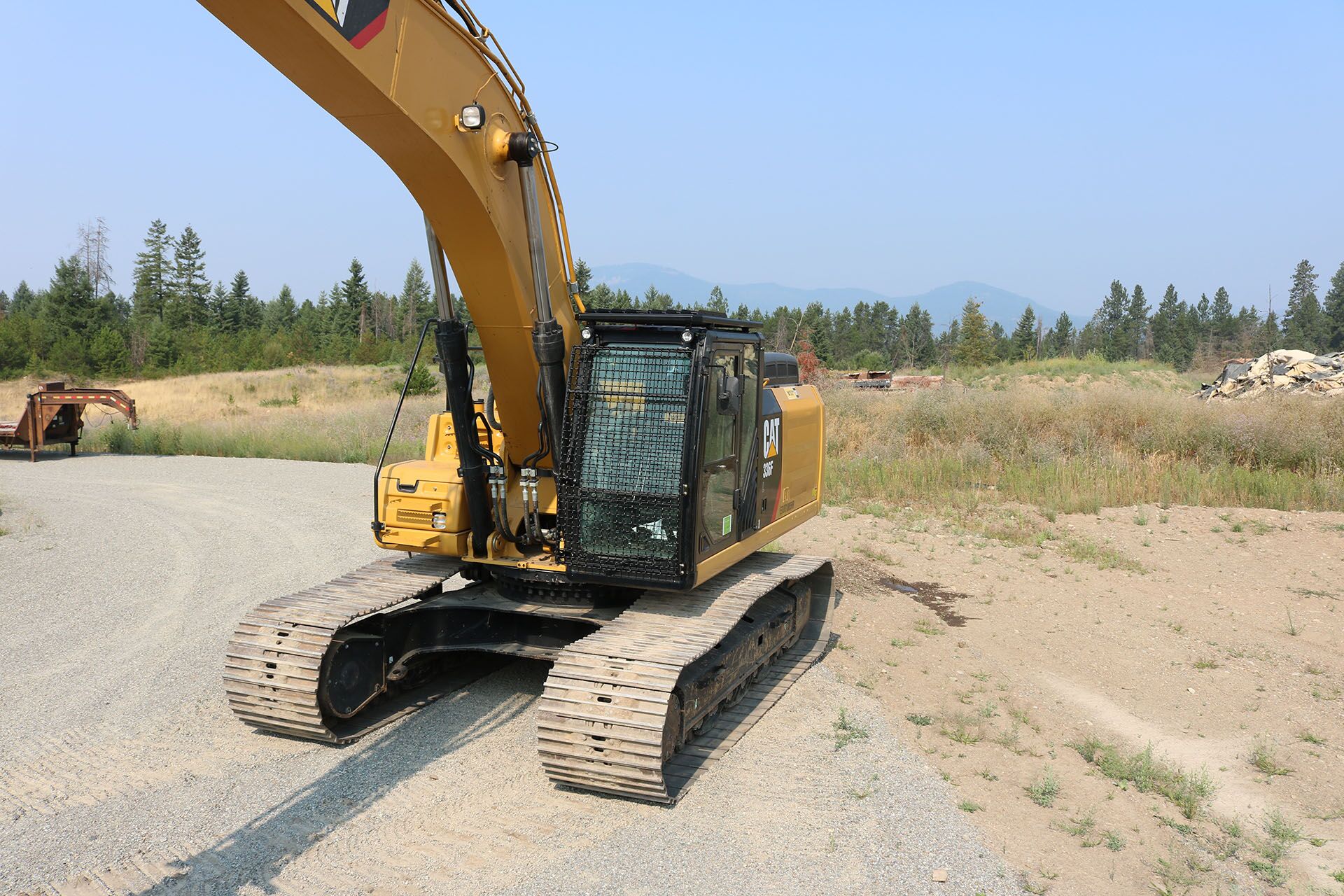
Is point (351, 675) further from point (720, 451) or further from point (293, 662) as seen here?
point (720, 451)

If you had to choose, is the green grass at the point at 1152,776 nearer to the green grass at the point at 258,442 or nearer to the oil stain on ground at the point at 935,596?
the oil stain on ground at the point at 935,596

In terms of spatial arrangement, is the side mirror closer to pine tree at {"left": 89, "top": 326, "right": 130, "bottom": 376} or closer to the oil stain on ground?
the oil stain on ground

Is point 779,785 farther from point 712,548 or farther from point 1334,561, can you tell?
point 1334,561

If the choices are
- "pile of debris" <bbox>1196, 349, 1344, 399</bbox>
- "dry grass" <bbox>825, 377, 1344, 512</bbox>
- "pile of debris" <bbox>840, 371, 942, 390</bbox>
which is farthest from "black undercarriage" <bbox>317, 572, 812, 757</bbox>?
"pile of debris" <bbox>840, 371, 942, 390</bbox>

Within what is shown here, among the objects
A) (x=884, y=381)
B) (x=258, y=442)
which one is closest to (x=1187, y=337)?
(x=884, y=381)

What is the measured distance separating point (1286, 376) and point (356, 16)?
27489mm

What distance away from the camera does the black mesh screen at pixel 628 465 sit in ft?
18.4

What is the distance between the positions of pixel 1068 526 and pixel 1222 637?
13.2ft

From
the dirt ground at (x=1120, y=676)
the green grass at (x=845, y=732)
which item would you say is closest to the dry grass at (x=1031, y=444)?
the dirt ground at (x=1120, y=676)

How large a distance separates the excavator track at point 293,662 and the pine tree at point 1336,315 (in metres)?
75.3

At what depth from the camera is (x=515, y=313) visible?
567 cm

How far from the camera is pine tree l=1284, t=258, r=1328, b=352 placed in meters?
65.1

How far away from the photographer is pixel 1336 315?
71062 mm

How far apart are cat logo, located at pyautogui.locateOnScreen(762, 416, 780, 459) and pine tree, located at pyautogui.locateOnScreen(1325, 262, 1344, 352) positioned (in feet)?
238
